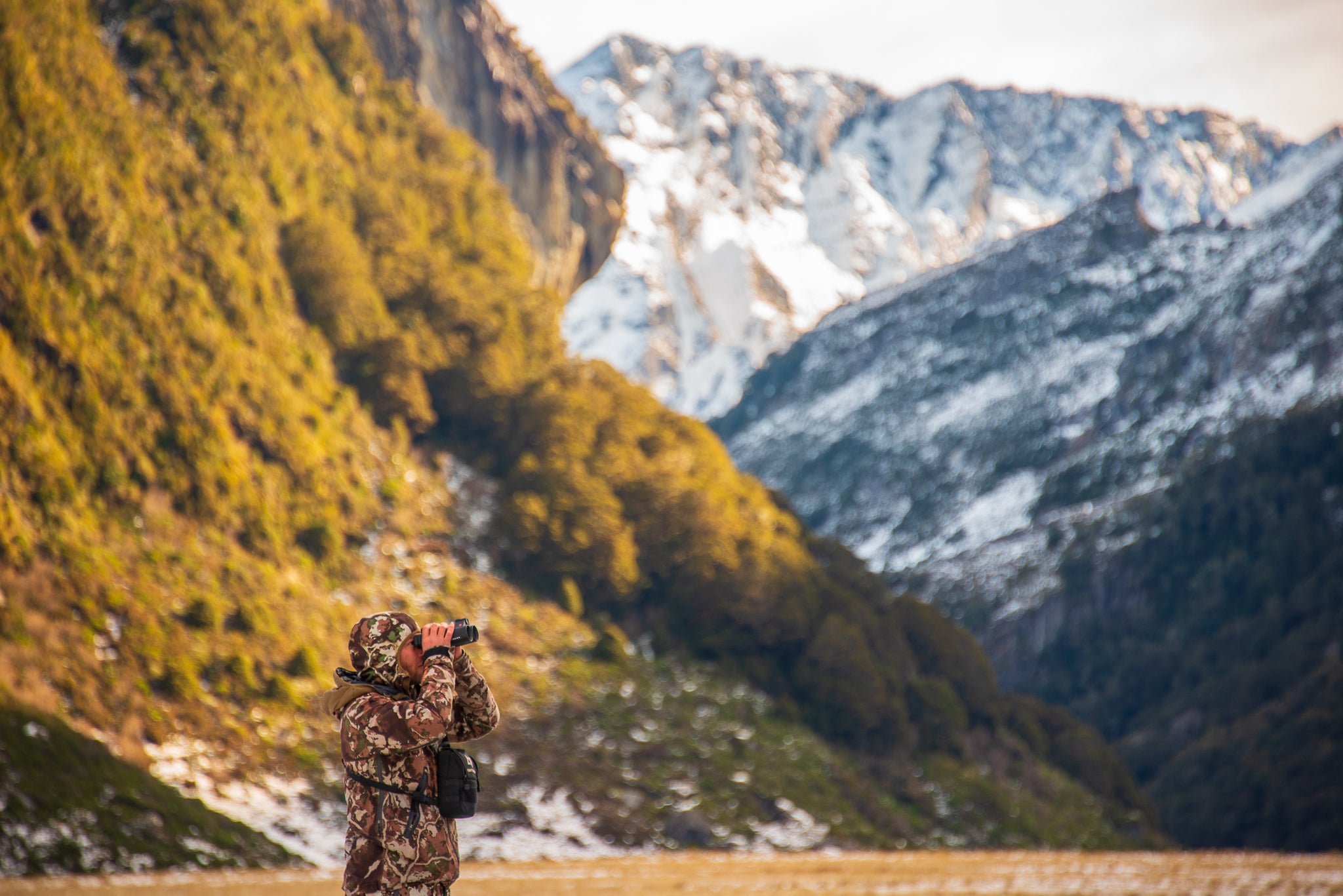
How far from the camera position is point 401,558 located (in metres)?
46.0

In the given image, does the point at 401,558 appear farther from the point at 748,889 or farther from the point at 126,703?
the point at 748,889

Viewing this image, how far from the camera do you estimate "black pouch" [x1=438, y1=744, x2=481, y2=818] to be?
22.1 feet

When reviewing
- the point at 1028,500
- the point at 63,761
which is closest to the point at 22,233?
the point at 63,761

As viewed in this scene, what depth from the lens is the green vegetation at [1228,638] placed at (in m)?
101

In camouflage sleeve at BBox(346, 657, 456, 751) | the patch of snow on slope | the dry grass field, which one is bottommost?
camouflage sleeve at BBox(346, 657, 456, 751)

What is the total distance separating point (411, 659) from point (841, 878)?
21.0 meters

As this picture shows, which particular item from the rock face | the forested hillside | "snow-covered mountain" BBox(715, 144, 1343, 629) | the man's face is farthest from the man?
"snow-covered mountain" BBox(715, 144, 1343, 629)

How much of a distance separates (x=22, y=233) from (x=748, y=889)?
2671 cm

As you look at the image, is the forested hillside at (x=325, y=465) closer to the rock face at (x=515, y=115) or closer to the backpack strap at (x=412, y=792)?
the rock face at (x=515, y=115)

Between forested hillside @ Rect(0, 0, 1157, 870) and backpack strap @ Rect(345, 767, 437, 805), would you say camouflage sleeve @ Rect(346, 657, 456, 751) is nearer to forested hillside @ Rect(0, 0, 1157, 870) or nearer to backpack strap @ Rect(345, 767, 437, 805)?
backpack strap @ Rect(345, 767, 437, 805)

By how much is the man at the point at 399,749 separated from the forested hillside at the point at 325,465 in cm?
2395

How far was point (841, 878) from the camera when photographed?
25.7m

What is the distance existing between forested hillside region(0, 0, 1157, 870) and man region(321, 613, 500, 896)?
24.0 m

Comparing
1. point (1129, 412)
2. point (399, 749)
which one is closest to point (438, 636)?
point (399, 749)
